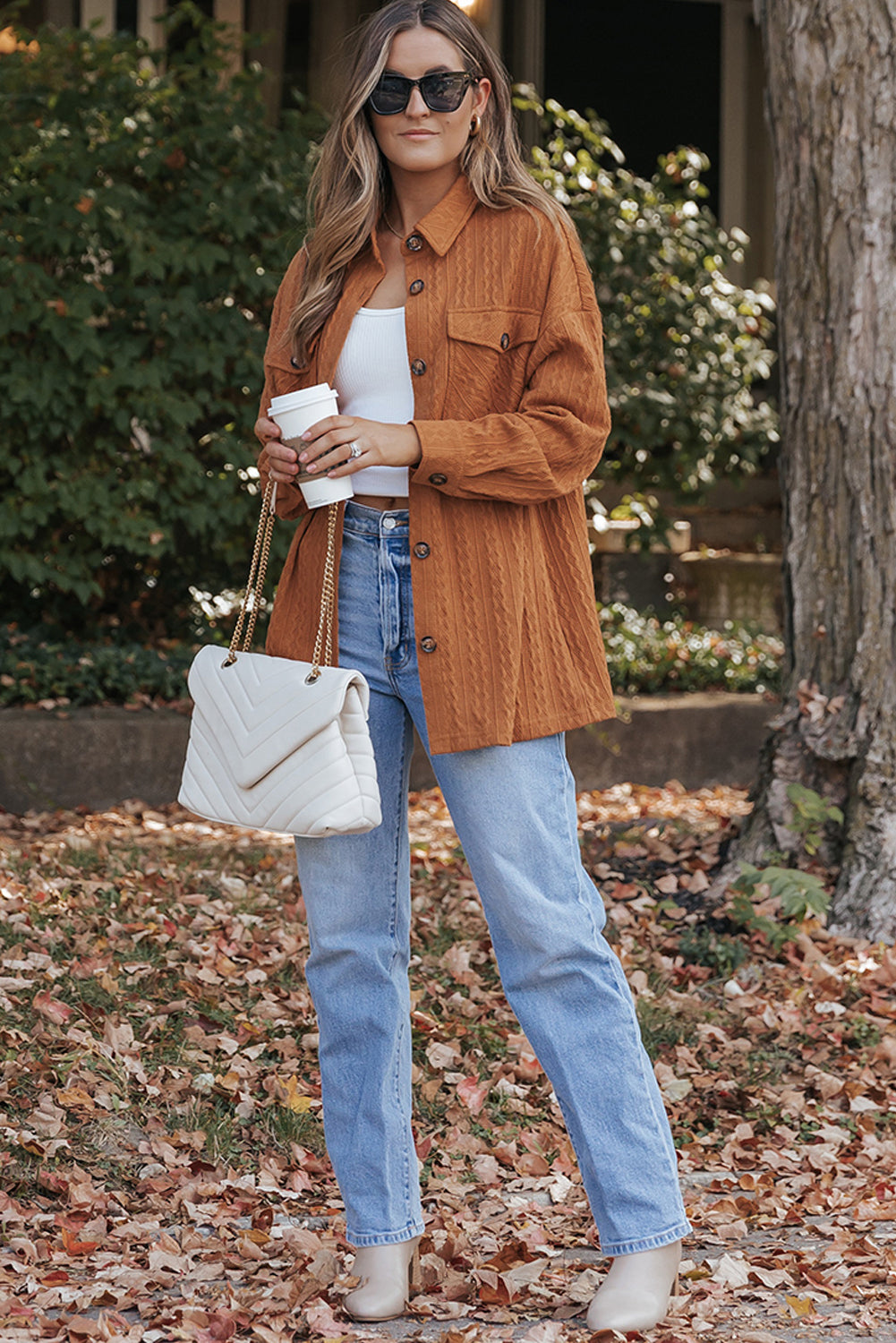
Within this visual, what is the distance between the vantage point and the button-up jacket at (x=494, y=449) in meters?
2.37

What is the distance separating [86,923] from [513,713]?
7.47 feet

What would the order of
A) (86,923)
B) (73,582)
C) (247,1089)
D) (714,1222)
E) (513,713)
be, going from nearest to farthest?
(513,713) < (714,1222) < (247,1089) < (86,923) < (73,582)

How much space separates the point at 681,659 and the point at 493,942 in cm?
518

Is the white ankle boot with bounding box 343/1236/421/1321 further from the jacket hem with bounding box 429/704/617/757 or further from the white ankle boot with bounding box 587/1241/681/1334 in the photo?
the jacket hem with bounding box 429/704/617/757

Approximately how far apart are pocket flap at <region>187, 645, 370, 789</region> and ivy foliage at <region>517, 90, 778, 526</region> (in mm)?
5617

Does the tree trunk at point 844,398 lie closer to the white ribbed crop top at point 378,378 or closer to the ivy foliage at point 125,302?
the white ribbed crop top at point 378,378

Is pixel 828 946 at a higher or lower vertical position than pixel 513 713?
lower

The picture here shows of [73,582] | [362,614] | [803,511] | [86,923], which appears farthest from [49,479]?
[362,614]

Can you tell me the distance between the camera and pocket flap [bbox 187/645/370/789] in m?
2.32

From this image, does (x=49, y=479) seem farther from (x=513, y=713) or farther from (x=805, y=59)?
(x=513, y=713)

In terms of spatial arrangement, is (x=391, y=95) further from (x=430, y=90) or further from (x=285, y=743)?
(x=285, y=743)

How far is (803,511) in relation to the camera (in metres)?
4.57

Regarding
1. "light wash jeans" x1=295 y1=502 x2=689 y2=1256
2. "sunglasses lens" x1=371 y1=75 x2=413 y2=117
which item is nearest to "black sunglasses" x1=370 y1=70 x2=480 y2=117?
"sunglasses lens" x1=371 y1=75 x2=413 y2=117

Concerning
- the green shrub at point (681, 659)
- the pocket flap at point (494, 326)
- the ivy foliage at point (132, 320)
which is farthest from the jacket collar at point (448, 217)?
the green shrub at point (681, 659)
